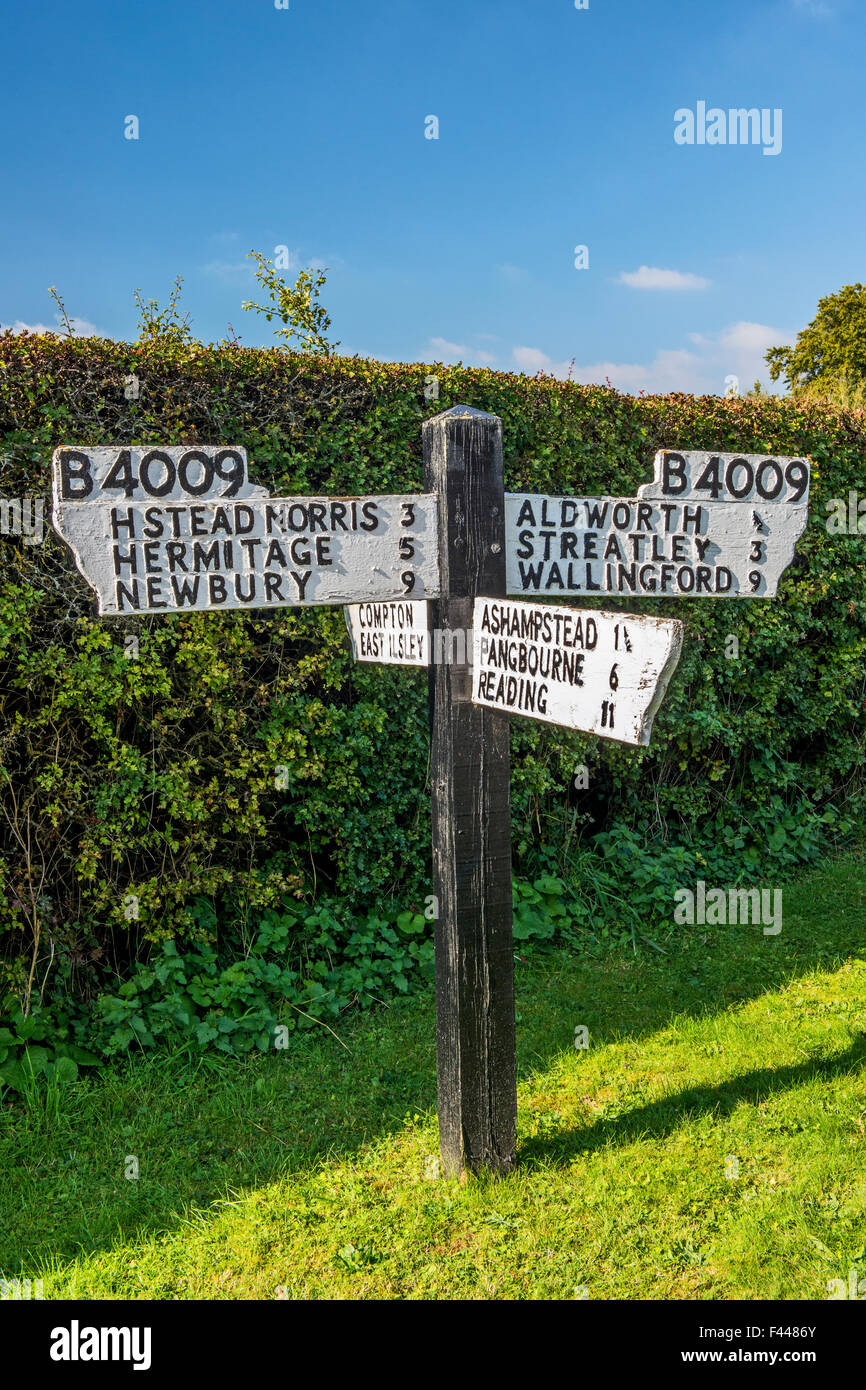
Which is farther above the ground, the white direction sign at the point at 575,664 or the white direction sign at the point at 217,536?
the white direction sign at the point at 217,536

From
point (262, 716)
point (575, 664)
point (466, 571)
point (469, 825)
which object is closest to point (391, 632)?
point (466, 571)

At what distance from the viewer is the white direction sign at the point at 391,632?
308 centimetres

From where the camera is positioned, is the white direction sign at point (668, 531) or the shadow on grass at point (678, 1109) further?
the shadow on grass at point (678, 1109)

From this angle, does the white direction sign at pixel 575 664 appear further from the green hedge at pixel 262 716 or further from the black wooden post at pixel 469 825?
the green hedge at pixel 262 716

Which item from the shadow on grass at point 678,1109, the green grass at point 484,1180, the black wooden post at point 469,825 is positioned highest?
the black wooden post at point 469,825

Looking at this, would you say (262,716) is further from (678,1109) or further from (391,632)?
(678,1109)

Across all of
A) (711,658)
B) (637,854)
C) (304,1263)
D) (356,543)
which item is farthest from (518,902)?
(356,543)

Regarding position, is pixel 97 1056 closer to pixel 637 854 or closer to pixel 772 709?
pixel 637 854

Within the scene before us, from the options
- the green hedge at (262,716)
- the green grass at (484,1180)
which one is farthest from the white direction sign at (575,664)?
the green hedge at (262,716)

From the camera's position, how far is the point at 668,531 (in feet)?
10.1

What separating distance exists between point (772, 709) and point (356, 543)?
14.3 feet

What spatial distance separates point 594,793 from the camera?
6082 millimetres

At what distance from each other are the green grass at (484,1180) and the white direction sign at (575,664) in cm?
157

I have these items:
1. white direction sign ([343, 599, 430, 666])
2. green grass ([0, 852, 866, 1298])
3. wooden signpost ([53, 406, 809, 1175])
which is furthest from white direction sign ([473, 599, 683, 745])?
green grass ([0, 852, 866, 1298])
